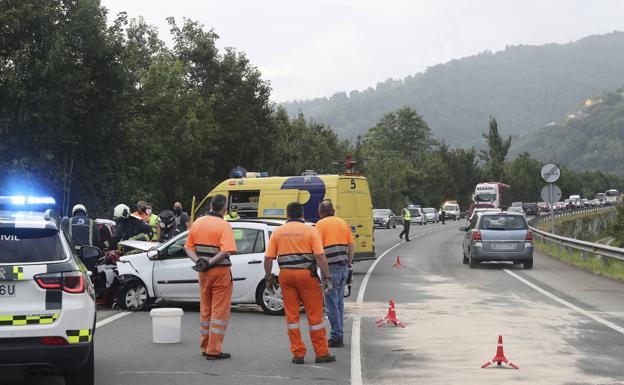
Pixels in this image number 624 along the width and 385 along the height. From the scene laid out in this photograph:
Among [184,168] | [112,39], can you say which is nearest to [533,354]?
[112,39]

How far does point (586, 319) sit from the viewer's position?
13617mm

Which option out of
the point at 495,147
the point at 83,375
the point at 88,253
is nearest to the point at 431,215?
the point at 495,147

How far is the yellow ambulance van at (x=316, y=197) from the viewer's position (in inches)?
881

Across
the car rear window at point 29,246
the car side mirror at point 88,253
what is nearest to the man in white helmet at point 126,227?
the car side mirror at point 88,253

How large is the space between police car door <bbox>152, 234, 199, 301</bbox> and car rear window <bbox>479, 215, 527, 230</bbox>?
13.0 m

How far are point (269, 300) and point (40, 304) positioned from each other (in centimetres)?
736

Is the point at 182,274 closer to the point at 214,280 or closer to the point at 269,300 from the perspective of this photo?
the point at 269,300

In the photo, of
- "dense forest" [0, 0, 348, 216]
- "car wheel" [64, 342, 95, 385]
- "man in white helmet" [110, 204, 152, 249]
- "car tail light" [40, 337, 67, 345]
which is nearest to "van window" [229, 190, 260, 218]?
"dense forest" [0, 0, 348, 216]

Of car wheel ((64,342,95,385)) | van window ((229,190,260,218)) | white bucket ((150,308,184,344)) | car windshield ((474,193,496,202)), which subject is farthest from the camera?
car windshield ((474,193,496,202))

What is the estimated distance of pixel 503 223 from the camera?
1013 inches

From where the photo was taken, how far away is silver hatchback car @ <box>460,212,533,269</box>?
25250 millimetres

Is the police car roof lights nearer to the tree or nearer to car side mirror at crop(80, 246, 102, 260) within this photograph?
car side mirror at crop(80, 246, 102, 260)

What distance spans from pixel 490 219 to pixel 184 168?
2613 centimetres

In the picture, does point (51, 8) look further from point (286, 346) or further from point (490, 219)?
point (286, 346)
